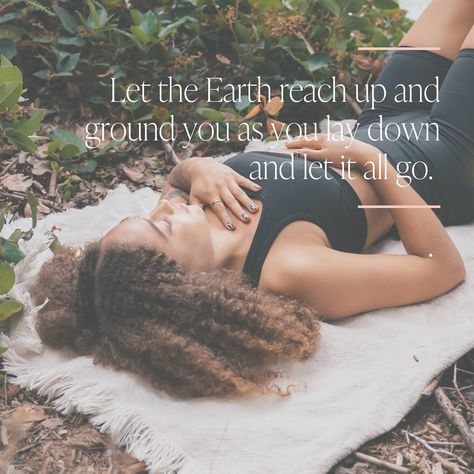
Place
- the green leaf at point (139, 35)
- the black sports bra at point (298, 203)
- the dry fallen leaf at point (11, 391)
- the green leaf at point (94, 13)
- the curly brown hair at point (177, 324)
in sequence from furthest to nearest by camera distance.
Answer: the green leaf at point (139, 35), the green leaf at point (94, 13), the black sports bra at point (298, 203), the dry fallen leaf at point (11, 391), the curly brown hair at point (177, 324)

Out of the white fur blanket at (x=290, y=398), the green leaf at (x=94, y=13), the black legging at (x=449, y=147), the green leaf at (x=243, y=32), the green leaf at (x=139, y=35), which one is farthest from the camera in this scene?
the green leaf at (x=243, y=32)

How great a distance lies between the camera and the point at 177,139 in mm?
2902

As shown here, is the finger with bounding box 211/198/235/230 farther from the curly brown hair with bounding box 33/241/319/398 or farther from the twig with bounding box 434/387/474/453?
the twig with bounding box 434/387/474/453

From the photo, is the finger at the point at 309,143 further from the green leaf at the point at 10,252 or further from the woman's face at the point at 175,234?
the green leaf at the point at 10,252

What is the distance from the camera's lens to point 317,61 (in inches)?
115

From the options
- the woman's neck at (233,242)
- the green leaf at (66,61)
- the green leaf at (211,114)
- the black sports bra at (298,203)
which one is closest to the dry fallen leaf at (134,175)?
the green leaf at (211,114)

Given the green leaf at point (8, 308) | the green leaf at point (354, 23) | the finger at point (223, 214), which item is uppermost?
the green leaf at point (354, 23)

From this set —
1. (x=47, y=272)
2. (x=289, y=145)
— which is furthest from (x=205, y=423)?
(x=289, y=145)

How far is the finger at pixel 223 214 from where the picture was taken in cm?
187

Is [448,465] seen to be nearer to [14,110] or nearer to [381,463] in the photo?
[381,463]

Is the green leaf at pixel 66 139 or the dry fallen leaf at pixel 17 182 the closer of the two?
the dry fallen leaf at pixel 17 182

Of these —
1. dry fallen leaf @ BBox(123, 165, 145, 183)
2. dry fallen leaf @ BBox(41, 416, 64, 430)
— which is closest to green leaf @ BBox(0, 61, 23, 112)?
dry fallen leaf @ BBox(41, 416, 64, 430)

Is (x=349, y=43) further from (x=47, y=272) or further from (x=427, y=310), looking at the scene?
(x=47, y=272)

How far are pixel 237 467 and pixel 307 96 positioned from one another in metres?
1.84
